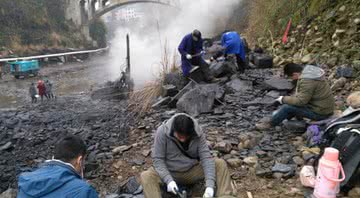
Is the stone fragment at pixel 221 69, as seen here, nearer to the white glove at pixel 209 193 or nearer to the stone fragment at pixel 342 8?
the stone fragment at pixel 342 8

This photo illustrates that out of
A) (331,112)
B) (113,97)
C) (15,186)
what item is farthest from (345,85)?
(113,97)

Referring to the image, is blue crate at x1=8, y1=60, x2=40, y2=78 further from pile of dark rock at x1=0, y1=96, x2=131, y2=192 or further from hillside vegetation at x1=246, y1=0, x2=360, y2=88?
hillside vegetation at x1=246, y1=0, x2=360, y2=88

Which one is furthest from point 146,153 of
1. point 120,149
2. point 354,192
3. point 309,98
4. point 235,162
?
point 354,192

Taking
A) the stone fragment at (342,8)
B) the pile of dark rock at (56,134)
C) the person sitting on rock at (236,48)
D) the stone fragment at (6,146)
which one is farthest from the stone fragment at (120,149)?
the stone fragment at (342,8)

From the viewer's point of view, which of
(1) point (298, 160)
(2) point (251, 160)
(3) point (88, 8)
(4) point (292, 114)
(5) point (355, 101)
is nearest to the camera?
(5) point (355, 101)

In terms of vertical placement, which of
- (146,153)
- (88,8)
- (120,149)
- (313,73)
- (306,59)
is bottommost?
(120,149)

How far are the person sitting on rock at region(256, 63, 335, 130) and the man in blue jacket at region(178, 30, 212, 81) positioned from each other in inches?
Answer: 133

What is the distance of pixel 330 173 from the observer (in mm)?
2842

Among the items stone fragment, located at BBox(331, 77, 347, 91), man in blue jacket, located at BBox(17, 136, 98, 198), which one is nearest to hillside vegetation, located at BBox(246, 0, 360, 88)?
stone fragment, located at BBox(331, 77, 347, 91)

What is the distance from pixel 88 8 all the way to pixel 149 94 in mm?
37981

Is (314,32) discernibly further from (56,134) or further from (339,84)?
(56,134)

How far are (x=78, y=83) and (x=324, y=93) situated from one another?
1735cm

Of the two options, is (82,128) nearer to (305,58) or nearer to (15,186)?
(15,186)

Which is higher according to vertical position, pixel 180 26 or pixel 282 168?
pixel 180 26
